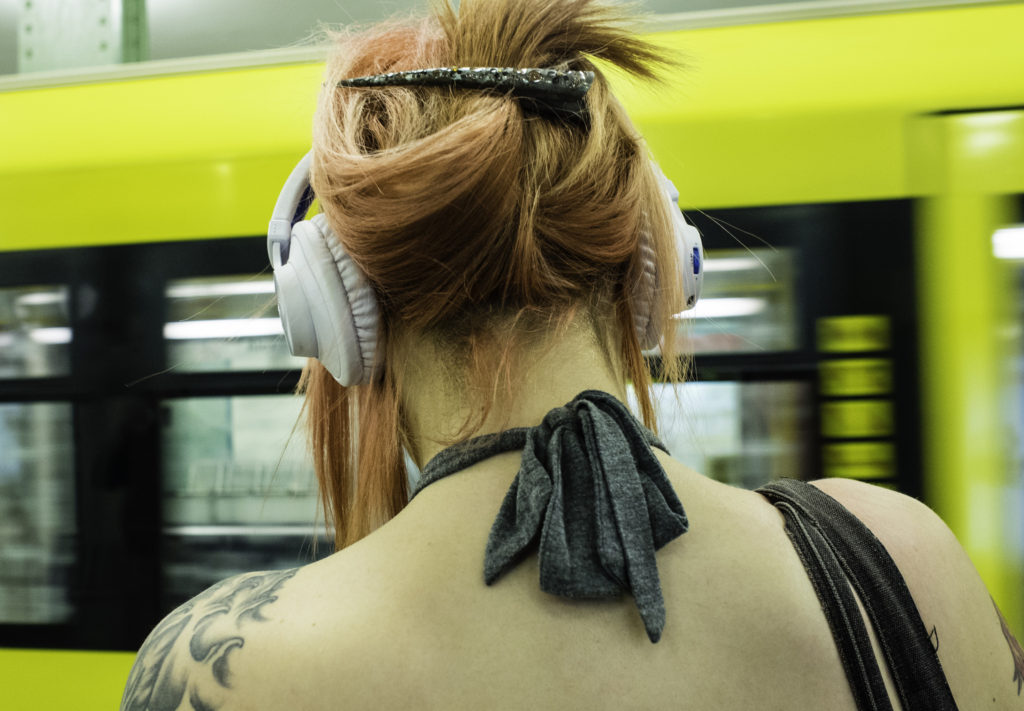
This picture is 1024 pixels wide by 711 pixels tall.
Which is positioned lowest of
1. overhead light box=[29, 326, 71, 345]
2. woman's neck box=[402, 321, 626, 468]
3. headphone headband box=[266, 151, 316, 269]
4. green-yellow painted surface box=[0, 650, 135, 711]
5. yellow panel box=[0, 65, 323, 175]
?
green-yellow painted surface box=[0, 650, 135, 711]

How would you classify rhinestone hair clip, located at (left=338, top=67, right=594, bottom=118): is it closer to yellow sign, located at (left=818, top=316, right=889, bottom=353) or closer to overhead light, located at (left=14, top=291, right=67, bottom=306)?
yellow sign, located at (left=818, top=316, right=889, bottom=353)

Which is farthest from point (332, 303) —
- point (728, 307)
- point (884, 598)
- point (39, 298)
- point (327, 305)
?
point (39, 298)

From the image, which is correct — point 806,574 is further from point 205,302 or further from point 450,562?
point 205,302

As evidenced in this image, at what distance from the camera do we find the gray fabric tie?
680 mm

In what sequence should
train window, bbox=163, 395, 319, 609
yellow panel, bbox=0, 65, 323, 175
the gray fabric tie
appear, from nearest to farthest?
1. the gray fabric tie
2. train window, bbox=163, 395, 319, 609
3. yellow panel, bbox=0, 65, 323, 175

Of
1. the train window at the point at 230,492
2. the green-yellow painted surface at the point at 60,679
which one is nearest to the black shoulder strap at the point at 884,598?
the train window at the point at 230,492

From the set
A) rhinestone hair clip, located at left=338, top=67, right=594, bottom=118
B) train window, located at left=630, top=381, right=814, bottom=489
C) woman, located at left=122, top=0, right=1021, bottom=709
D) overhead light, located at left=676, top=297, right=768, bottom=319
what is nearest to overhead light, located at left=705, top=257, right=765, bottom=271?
overhead light, located at left=676, top=297, right=768, bottom=319

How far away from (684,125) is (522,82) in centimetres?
211

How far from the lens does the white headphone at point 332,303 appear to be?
89cm

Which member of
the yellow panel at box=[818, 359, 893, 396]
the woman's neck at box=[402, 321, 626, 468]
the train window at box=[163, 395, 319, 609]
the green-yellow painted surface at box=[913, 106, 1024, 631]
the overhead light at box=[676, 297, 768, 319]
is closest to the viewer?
the woman's neck at box=[402, 321, 626, 468]

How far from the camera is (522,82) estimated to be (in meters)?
0.77

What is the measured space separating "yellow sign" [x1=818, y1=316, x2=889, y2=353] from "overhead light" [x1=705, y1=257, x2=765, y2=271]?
28 centimetres

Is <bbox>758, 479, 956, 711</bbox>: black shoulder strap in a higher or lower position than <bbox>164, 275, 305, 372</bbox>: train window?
lower

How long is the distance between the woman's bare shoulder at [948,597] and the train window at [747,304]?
1807mm
